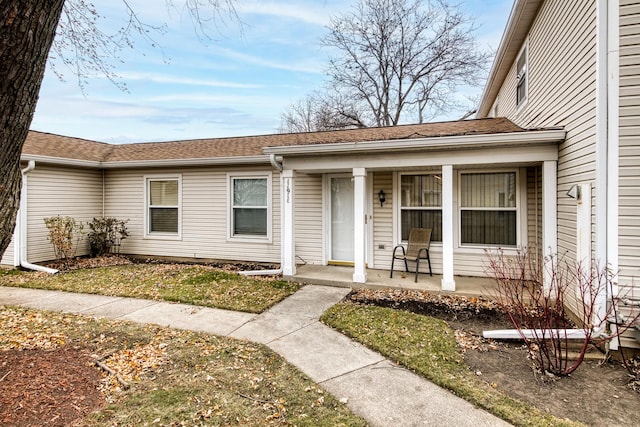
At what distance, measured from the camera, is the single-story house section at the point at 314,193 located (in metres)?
5.73

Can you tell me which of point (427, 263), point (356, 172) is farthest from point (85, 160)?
point (427, 263)

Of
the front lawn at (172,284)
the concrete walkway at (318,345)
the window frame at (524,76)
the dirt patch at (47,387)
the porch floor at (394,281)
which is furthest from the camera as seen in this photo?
the window frame at (524,76)

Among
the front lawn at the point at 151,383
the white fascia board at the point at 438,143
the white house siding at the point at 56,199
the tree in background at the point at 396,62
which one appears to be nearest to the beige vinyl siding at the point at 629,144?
the white fascia board at the point at 438,143

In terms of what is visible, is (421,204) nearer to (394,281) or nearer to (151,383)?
(394,281)

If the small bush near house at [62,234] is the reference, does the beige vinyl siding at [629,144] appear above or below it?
above

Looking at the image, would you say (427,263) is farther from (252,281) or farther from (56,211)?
(56,211)

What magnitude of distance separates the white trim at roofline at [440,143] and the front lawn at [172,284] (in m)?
2.52

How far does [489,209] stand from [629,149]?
3169 mm

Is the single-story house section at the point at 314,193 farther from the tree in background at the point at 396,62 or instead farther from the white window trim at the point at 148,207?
the tree in background at the point at 396,62

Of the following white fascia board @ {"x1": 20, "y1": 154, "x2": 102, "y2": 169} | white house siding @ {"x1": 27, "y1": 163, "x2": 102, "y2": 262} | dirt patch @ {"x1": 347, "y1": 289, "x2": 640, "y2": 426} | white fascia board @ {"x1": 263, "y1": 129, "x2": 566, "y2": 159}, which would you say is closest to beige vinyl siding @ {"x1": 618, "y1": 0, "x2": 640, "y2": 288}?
dirt patch @ {"x1": 347, "y1": 289, "x2": 640, "y2": 426}

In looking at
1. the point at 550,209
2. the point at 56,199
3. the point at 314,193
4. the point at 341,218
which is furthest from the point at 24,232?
the point at 550,209

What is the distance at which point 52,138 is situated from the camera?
9.81 meters

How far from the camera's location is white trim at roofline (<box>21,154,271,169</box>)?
25.8 ft

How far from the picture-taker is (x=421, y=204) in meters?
7.13
